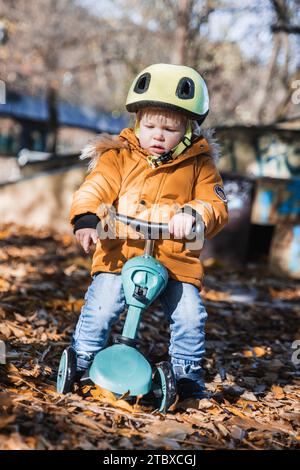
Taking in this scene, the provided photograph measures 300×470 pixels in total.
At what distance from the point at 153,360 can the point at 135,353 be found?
1.06m

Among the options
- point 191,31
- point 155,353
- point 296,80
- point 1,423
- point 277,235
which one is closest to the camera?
point 1,423

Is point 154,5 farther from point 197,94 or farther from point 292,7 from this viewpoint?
point 197,94

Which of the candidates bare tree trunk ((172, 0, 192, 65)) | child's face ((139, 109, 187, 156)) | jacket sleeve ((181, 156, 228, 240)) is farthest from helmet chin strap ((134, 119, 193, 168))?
bare tree trunk ((172, 0, 192, 65))

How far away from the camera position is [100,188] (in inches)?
119

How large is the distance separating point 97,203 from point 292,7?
1141 centimetres

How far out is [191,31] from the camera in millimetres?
12406

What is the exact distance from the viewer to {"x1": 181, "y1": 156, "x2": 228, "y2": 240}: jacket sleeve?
9.66 ft

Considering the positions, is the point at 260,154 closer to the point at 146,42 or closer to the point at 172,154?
the point at 172,154

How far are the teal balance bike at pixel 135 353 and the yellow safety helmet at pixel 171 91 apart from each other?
1.95 feet

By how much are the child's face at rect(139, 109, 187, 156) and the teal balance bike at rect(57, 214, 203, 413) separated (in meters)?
0.45

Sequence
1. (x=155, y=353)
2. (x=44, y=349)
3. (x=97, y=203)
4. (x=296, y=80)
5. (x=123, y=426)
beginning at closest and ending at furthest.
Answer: (x=123, y=426) < (x=97, y=203) < (x=44, y=349) < (x=155, y=353) < (x=296, y=80)

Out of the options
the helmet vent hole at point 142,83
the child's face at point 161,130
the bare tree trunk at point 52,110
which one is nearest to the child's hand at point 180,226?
the child's face at point 161,130

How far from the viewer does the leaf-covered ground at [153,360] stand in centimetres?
259
